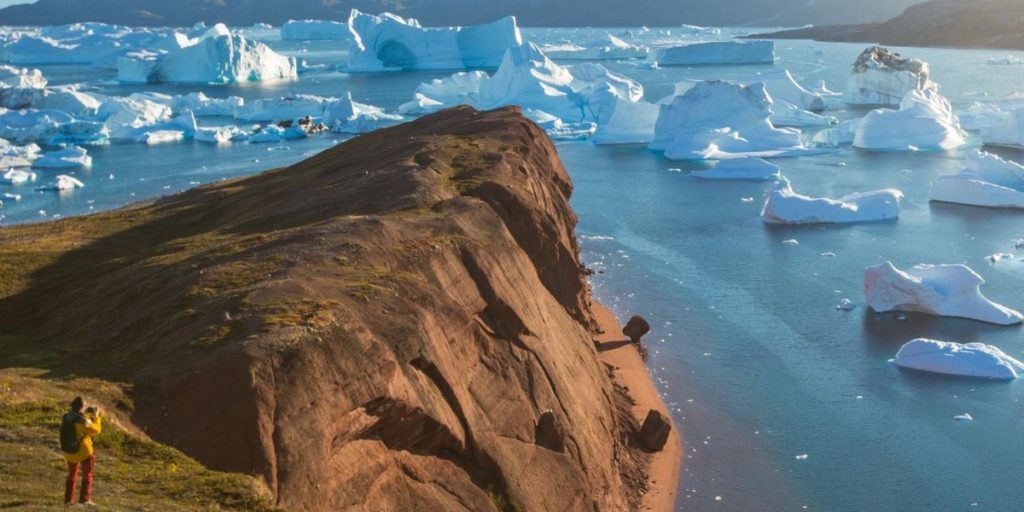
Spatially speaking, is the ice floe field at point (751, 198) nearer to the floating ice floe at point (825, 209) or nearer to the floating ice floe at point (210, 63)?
the floating ice floe at point (825, 209)

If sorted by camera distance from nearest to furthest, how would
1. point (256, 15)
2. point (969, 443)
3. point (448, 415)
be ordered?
point (448, 415), point (969, 443), point (256, 15)

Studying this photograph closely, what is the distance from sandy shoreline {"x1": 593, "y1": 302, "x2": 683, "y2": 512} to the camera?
47.1 feet

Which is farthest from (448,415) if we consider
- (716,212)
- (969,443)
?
(716,212)

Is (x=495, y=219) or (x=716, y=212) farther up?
(x=495, y=219)

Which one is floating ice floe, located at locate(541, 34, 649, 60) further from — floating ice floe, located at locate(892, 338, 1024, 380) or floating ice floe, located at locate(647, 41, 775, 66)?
floating ice floe, located at locate(892, 338, 1024, 380)

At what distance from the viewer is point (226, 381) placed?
895 cm

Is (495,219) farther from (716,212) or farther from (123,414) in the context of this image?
(716,212)

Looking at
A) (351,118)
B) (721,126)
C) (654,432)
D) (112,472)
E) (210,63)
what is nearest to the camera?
(112,472)

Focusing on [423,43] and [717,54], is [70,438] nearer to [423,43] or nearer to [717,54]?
[423,43]

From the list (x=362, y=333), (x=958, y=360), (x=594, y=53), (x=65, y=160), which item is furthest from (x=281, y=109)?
(x=362, y=333)

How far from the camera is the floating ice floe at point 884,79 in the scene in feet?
166

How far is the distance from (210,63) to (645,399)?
5522cm

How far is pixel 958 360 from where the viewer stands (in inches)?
739

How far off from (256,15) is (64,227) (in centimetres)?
12940
